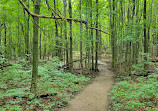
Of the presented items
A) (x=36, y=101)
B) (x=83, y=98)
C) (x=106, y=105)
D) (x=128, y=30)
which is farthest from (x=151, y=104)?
(x=128, y=30)

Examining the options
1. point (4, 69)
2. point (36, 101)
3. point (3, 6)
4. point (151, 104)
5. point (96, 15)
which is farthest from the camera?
point (3, 6)

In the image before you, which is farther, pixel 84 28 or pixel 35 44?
pixel 84 28

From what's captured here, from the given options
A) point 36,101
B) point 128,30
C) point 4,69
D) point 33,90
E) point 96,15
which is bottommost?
point 36,101

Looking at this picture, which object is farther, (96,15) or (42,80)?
(96,15)

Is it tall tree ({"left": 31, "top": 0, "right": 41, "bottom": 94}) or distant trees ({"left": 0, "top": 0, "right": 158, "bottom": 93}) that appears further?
distant trees ({"left": 0, "top": 0, "right": 158, "bottom": 93})

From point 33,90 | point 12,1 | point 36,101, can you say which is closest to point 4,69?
point 33,90

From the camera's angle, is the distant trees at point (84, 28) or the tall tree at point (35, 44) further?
the distant trees at point (84, 28)

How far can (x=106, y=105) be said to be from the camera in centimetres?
627

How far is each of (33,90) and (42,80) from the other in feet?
11.3

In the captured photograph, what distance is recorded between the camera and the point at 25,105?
216 inches

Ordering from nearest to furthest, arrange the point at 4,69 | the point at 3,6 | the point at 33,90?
1. the point at 33,90
2. the point at 4,69
3. the point at 3,6

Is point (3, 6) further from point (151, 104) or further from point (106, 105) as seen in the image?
point (151, 104)

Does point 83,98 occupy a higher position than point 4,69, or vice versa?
point 4,69

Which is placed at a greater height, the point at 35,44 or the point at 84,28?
the point at 84,28
